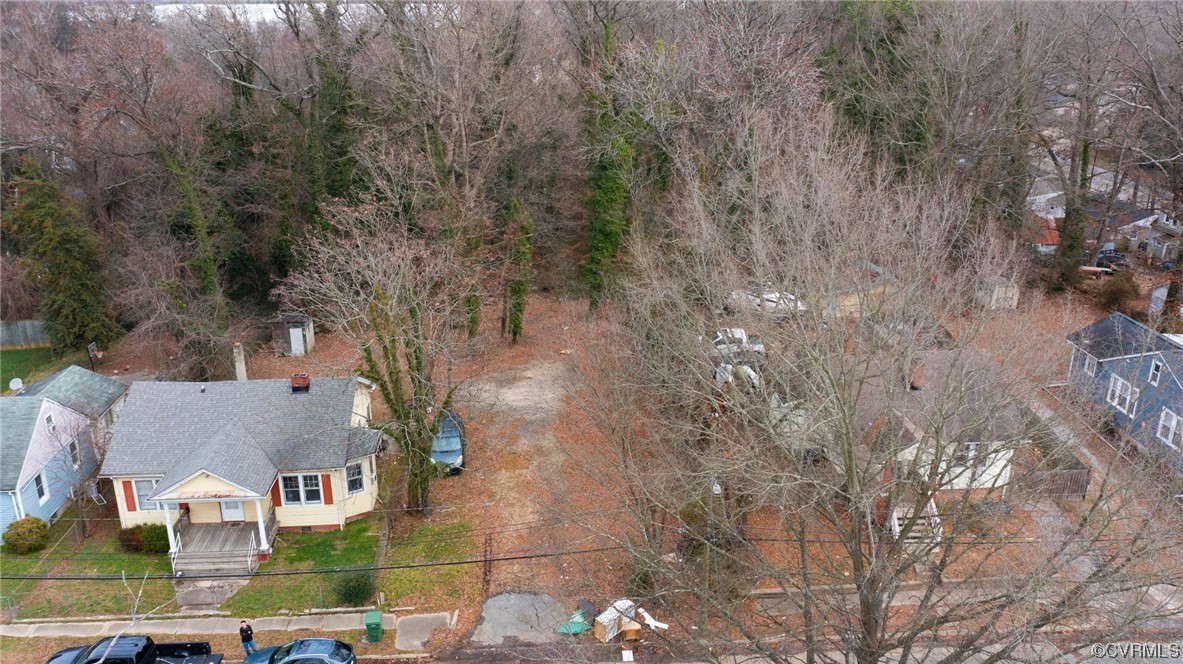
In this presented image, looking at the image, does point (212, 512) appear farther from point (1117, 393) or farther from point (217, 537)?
point (1117, 393)

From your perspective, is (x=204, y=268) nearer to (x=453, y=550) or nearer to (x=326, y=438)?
(x=326, y=438)

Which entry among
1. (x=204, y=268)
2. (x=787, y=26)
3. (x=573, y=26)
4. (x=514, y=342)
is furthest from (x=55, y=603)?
(x=573, y=26)

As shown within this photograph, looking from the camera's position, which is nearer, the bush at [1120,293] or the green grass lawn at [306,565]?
the green grass lawn at [306,565]

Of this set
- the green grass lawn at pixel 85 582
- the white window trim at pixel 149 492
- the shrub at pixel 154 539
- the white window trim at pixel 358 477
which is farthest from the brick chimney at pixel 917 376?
the white window trim at pixel 149 492

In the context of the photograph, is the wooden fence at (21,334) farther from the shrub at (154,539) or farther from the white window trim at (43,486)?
the shrub at (154,539)

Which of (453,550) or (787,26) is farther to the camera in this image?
(787,26)
